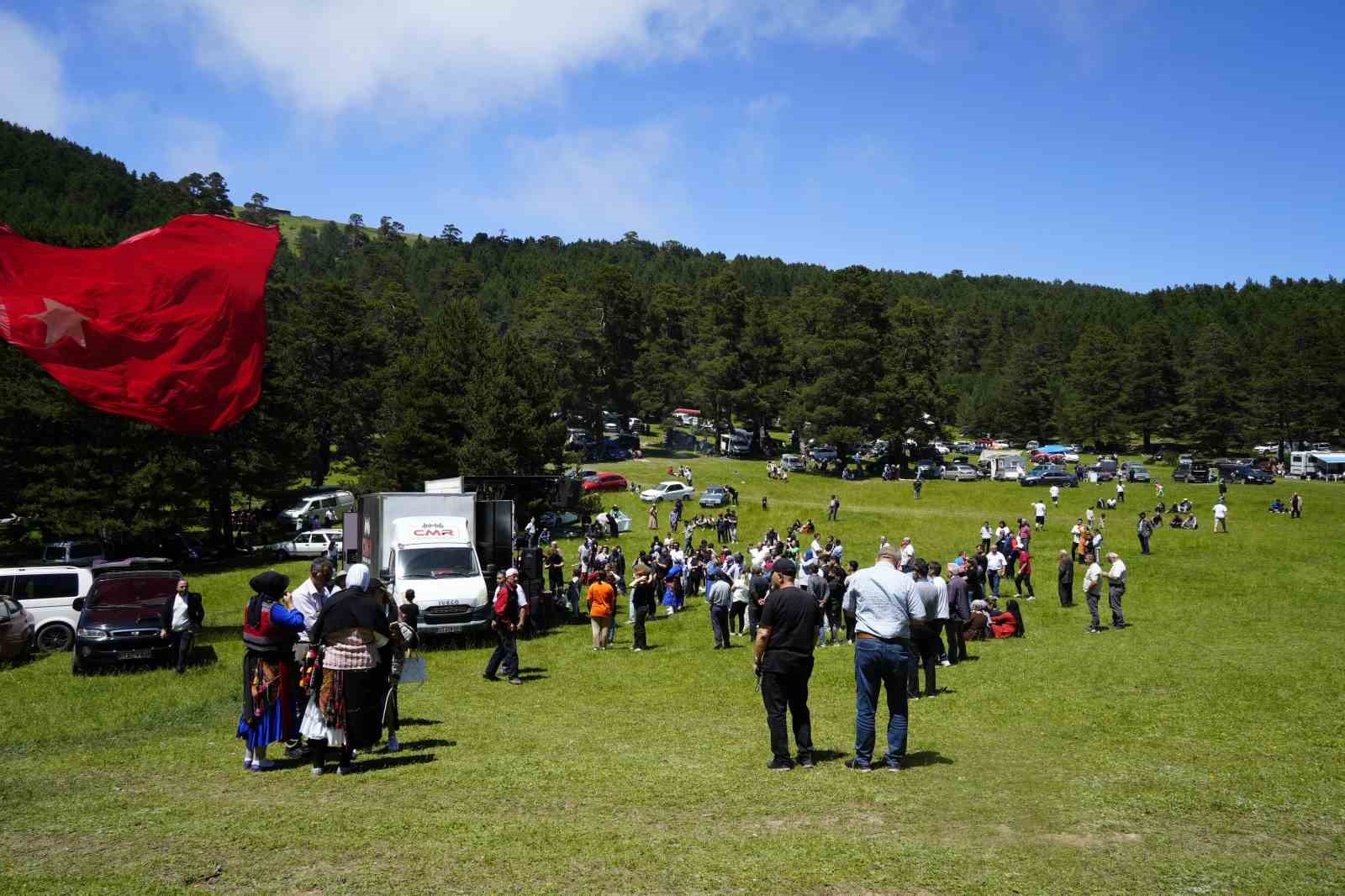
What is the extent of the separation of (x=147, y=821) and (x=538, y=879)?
3.64 metres

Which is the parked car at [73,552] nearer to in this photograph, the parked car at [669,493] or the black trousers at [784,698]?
the parked car at [669,493]

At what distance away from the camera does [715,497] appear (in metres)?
61.5

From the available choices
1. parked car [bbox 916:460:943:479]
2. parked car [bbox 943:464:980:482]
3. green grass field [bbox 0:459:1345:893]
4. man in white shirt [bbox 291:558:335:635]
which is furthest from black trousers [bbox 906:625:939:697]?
parked car [bbox 943:464:980:482]

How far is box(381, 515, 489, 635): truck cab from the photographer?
2034cm

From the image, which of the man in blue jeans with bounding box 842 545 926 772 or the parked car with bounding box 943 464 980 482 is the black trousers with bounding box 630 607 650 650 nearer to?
the man in blue jeans with bounding box 842 545 926 772

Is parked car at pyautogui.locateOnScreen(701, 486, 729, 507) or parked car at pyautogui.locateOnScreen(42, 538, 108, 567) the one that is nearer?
parked car at pyautogui.locateOnScreen(42, 538, 108, 567)

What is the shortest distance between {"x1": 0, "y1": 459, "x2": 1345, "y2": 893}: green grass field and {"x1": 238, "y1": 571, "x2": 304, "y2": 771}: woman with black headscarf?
0.40m

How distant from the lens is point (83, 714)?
13797 millimetres

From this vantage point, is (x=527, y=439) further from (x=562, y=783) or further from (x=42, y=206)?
(x=42, y=206)

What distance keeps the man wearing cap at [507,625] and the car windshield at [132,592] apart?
723 cm

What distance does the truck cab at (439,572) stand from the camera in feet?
66.7

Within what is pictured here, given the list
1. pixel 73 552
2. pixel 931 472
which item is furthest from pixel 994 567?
pixel 931 472

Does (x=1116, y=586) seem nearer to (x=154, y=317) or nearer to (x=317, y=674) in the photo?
(x=317, y=674)

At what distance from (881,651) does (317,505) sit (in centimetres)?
5648
